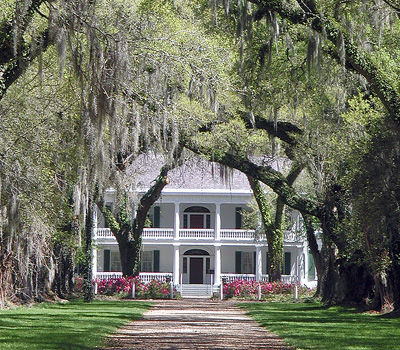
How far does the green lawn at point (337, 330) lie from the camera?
12469mm

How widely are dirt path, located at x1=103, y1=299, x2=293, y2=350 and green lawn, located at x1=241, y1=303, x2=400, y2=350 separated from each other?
0.46 metres

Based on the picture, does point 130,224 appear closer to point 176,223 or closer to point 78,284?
point 78,284

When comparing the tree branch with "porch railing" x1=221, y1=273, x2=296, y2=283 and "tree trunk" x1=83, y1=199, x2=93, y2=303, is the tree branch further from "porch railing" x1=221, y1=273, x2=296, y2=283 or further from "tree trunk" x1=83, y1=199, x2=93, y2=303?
"porch railing" x1=221, y1=273, x2=296, y2=283

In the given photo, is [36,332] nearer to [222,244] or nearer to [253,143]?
[253,143]

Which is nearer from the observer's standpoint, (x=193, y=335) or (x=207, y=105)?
(x=193, y=335)

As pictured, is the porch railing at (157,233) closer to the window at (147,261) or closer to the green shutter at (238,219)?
the window at (147,261)

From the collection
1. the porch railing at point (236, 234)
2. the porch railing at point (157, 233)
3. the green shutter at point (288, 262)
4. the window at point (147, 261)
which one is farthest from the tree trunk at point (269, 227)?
the window at point (147, 261)

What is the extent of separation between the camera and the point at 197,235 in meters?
42.0

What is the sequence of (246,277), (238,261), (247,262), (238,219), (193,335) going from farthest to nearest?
(238,219)
(247,262)
(238,261)
(246,277)
(193,335)

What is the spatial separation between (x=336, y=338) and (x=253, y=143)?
35.0 ft

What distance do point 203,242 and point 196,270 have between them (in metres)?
2.93

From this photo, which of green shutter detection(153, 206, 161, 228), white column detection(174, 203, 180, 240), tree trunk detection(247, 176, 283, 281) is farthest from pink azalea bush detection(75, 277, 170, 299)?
green shutter detection(153, 206, 161, 228)

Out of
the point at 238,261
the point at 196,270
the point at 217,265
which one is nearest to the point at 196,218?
the point at 196,270

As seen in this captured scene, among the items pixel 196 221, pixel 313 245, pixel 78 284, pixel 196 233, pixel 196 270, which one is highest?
pixel 196 221
